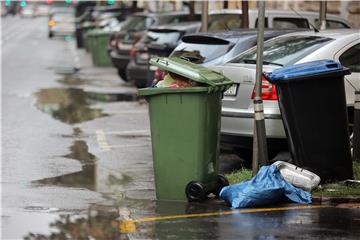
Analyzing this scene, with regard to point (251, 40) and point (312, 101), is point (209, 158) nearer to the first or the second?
point (312, 101)

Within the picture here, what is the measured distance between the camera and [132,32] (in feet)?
73.4

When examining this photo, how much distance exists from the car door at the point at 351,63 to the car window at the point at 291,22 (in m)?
5.71

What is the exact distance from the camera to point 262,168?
8.35 m

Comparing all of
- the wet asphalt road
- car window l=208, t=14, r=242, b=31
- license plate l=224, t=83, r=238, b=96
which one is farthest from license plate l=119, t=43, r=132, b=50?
license plate l=224, t=83, r=238, b=96

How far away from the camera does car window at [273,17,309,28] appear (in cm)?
1566

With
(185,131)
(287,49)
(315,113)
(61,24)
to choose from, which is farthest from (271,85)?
(61,24)

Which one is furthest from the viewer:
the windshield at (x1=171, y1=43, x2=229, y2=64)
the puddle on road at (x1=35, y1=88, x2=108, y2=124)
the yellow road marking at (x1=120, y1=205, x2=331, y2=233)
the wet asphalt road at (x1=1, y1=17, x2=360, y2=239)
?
the puddle on road at (x1=35, y1=88, x2=108, y2=124)

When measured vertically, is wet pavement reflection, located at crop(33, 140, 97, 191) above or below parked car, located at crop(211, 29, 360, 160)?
below

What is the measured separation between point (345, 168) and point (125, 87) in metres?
13.7

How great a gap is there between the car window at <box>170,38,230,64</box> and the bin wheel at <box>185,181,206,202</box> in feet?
11.7

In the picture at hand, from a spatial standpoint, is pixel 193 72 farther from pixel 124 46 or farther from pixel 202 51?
pixel 124 46

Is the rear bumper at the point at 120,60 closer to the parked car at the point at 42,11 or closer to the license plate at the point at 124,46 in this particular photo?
the license plate at the point at 124,46

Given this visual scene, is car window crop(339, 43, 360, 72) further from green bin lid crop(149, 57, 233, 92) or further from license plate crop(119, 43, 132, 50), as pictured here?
license plate crop(119, 43, 132, 50)

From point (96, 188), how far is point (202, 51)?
3.22m
